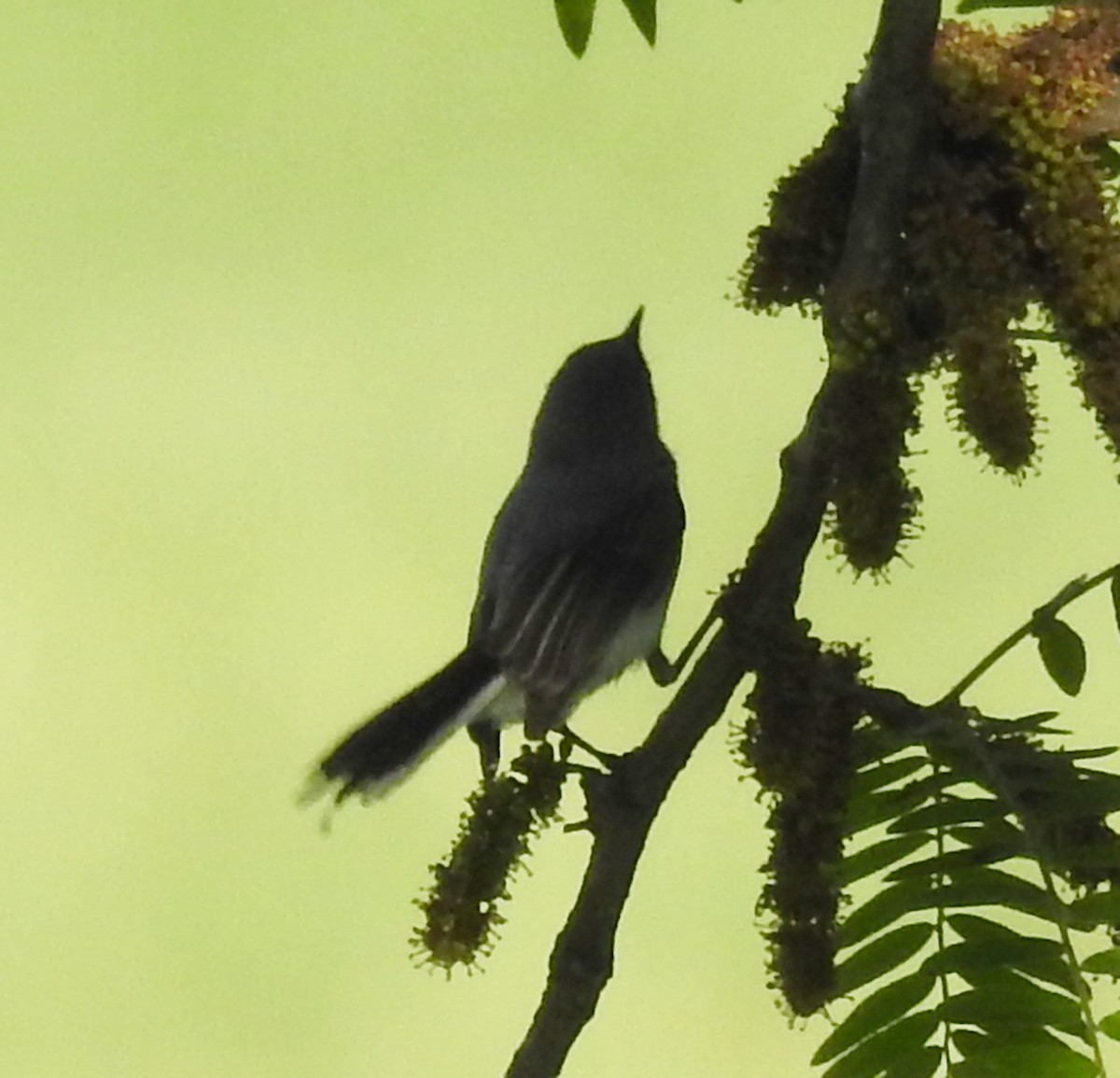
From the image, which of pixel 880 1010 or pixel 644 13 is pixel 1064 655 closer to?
pixel 880 1010

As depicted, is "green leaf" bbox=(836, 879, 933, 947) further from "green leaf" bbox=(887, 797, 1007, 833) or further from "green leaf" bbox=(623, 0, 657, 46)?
"green leaf" bbox=(623, 0, 657, 46)

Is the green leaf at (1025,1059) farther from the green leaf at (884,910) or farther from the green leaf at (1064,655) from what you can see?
the green leaf at (1064,655)

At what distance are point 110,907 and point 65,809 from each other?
4.4 inches

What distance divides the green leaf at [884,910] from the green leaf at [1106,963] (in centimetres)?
9

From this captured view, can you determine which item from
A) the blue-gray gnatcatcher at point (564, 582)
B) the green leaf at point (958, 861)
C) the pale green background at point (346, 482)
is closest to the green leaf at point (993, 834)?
the green leaf at point (958, 861)

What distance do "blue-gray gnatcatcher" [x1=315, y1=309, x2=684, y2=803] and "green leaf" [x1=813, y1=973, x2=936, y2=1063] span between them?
24cm

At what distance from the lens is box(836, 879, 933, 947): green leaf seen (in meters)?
0.88

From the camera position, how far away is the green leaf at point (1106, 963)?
83cm

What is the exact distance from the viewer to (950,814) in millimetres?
878

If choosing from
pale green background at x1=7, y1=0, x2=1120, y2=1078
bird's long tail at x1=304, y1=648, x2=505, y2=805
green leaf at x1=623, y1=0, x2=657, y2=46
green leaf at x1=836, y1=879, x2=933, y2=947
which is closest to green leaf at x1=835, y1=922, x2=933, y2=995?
green leaf at x1=836, y1=879, x2=933, y2=947

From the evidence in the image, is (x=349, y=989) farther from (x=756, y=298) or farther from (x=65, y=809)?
(x=756, y=298)

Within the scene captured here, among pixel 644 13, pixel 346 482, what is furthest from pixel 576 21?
pixel 346 482

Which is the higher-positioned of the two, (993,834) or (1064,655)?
(1064,655)

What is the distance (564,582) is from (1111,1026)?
48cm
